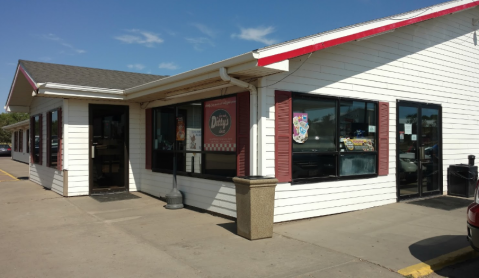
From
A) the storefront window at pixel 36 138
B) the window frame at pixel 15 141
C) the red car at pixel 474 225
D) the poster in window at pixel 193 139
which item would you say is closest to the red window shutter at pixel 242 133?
the poster in window at pixel 193 139

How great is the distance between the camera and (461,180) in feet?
31.0

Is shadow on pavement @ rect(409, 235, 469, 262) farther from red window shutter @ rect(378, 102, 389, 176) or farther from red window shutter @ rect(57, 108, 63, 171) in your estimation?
red window shutter @ rect(57, 108, 63, 171)

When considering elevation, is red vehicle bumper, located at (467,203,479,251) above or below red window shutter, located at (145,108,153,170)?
below

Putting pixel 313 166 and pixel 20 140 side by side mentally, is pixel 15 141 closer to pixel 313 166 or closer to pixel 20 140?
pixel 20 140

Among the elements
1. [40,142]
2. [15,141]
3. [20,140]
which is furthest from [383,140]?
[15,141]

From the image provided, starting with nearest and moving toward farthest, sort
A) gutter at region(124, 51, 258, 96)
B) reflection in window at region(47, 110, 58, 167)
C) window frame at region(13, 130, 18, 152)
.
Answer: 1. gutter at region(124, 51, 258, 96)
2. reflection in window at region(47, 110, 58, 167)
3. window frame at region(13, 130, 18, 152)

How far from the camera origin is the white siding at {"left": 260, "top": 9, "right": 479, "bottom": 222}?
675 cm


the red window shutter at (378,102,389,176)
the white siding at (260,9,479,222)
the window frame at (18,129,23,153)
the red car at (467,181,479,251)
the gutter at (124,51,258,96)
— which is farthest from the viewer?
the window frame at (18,129,23,153)

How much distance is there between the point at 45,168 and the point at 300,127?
878 centimetres

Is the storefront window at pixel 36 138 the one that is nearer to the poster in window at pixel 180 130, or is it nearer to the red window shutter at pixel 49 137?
the red window shutter at pixel 49 137

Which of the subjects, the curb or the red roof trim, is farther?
the red roof trim

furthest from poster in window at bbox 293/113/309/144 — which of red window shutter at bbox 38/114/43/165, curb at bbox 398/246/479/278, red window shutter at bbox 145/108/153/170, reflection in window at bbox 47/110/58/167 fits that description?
red window shutter at bbox 38/114/43/165

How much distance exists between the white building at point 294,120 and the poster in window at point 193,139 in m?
0.05

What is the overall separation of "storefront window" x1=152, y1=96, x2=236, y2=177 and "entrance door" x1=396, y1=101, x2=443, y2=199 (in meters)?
4.27
